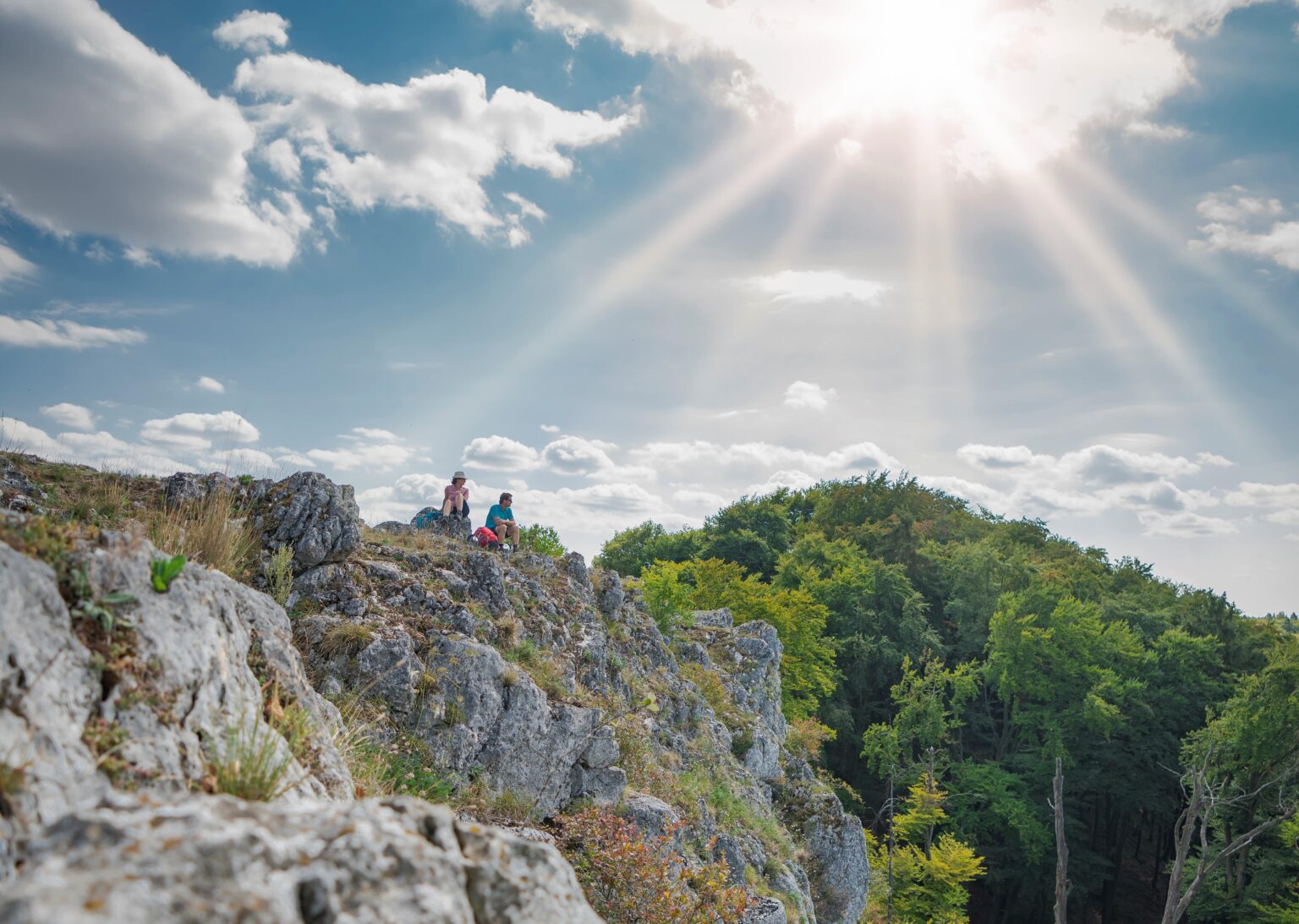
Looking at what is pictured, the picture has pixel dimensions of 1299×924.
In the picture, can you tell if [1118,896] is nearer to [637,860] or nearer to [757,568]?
[757,568]

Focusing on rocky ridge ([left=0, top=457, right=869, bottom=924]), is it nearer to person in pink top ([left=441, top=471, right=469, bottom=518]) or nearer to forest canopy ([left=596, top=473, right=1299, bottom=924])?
person in pink top ([left=441, top=471, right=469, bottom=518])

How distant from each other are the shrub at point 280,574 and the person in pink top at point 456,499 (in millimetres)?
6279

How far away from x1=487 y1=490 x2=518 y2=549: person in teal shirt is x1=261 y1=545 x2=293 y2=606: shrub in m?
6.11

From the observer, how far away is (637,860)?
27.4 feet

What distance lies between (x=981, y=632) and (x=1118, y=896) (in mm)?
13587

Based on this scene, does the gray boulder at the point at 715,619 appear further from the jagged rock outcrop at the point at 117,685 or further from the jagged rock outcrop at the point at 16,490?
the jagged rock outcrop at the point at 117,685

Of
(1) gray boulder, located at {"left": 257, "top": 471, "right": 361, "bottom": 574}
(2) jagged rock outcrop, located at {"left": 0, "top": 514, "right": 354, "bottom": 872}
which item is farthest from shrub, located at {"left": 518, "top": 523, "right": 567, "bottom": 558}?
(2) jagged rock outcrop, located at {"left": 0, "top": 514, "right": 354, "bottom": 872}

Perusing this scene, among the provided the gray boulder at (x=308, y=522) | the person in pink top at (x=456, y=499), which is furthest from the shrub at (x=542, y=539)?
the gray boulder at (x=308, y=522)

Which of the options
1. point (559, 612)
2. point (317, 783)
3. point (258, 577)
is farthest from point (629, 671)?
point (317, 783)

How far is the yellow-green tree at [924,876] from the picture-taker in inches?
1020

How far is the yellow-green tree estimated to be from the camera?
25906mm

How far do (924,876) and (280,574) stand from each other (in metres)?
26.2

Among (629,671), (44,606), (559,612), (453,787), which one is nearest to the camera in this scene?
(44,606)

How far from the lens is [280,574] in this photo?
8.79 m
